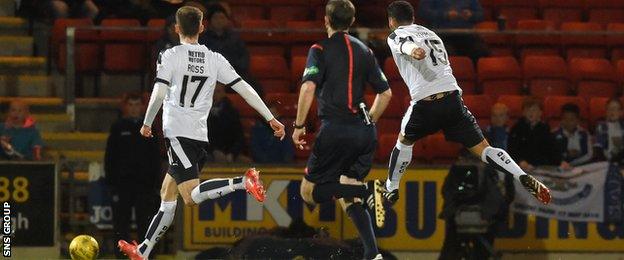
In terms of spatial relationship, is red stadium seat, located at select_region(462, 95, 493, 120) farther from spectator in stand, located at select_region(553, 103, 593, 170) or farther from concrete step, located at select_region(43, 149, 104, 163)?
concrete step, located at select_region(43, 149, 104, 163)

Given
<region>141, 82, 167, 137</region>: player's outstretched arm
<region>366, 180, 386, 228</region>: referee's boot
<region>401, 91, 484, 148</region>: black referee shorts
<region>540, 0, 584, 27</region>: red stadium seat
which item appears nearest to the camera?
<region>141, 82, 167, 137</region>: player's outstretched arm

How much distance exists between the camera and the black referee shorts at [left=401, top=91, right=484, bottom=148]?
13570 millimetres

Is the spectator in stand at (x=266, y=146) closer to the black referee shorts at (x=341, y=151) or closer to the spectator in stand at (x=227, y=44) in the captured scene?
the spectator in stand at (x=227, y=44)

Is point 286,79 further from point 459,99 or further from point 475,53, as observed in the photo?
point 459,99

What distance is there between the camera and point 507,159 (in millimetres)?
13703

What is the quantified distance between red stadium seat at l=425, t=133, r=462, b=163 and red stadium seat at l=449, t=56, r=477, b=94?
1.00 meters

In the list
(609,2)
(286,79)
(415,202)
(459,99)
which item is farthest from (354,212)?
(609,2)

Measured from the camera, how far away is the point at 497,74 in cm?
1895

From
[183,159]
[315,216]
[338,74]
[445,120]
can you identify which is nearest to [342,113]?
[338,74]

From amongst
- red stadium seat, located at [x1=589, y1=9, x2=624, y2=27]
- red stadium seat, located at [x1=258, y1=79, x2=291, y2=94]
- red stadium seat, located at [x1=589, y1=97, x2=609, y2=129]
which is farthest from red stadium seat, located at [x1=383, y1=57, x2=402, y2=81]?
red stadium seat, located at [x1=589, y1=9, x2=624, y2=27]

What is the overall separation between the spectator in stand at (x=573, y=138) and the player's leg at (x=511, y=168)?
3.92 m

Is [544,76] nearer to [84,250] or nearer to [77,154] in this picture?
[77,154]

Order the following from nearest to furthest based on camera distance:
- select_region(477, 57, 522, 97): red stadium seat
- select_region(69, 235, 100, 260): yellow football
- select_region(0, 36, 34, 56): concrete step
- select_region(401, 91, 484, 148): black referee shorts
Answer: select_region(401, 91, 484, 148): black referee shorts, select_region(69, 235, 100, 260): yellow football, select_region(477, 57, 522, 97): red stadium seat, select_region(0, 36, 34, 56): concrete step

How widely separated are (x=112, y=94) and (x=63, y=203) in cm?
191
